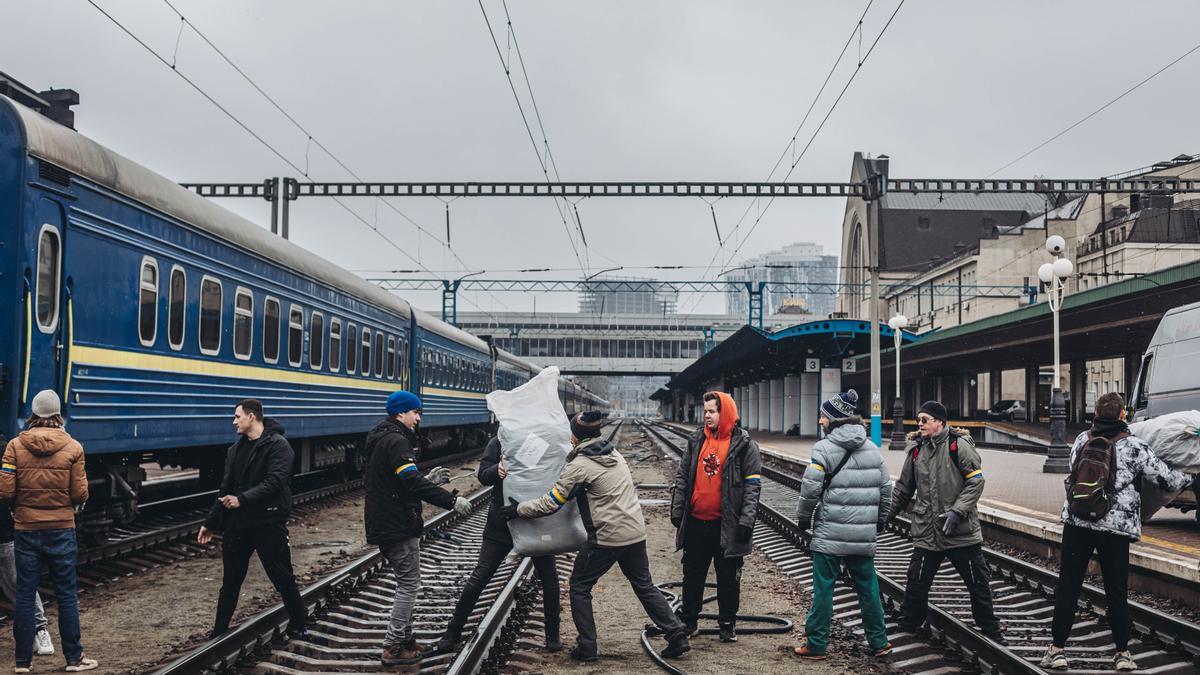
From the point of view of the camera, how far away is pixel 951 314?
77.2 meters

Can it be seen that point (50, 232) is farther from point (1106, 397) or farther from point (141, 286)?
point (1106, 397)

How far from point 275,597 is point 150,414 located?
8.65 feet

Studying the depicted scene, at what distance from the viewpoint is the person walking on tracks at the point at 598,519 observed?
7.71 meters

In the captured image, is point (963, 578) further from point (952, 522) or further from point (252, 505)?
point (252, 505)

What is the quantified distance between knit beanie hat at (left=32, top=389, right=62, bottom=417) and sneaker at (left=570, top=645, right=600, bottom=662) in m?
3.68

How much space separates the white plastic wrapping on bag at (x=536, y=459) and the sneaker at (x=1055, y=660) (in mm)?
3149

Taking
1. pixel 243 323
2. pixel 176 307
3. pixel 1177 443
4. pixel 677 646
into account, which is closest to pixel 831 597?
pixel 677 646

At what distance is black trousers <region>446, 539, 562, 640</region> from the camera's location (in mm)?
8070

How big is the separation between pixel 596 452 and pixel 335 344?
11.6 m

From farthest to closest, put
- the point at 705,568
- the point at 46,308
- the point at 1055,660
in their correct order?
the point at 46,308
the point at 705,568
the point at 1055,660

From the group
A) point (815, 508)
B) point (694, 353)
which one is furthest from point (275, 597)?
point (694, 353)

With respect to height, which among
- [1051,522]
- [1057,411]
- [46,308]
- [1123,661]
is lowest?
[1123,661]

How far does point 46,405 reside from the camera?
24.1 ft

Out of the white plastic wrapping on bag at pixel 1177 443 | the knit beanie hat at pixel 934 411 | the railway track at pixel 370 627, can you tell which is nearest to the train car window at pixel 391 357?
the railway track at pixel 370 627
